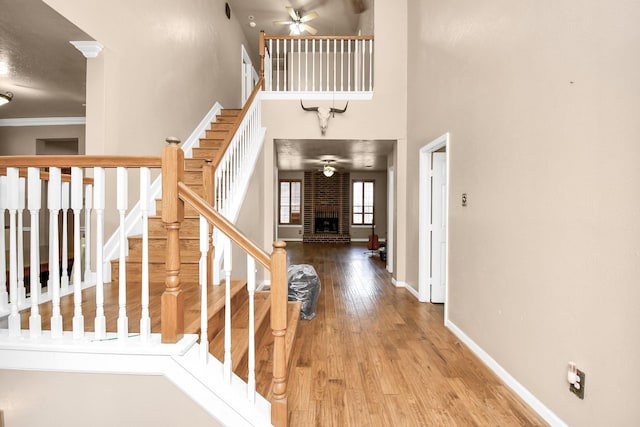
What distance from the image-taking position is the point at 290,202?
12383mm

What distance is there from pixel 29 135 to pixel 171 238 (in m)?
6.44

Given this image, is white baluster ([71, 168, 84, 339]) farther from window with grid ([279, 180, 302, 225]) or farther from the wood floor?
window with grid ([279, 180, 302, 225])

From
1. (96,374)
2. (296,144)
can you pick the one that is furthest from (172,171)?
(296,144)

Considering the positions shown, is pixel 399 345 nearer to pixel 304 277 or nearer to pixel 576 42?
pixel 304 277

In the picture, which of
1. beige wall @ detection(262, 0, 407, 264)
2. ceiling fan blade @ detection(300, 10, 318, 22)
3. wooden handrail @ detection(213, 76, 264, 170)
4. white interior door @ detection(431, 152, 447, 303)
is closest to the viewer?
wooden handrail @ detection(213, 76, 264, 170)

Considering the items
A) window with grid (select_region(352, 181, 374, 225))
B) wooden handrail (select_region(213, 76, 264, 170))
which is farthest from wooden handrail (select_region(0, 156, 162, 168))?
window with grid (select_region(352, 181, 374, 225))

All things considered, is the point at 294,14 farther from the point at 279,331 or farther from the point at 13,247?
the point at 279,331

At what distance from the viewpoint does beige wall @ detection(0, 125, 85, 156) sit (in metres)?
5.82

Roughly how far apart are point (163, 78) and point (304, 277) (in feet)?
10.2

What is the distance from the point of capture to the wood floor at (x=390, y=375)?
201 cm

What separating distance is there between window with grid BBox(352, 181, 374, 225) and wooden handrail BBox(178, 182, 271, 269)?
10728 millimetres

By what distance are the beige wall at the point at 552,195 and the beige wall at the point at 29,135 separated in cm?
636

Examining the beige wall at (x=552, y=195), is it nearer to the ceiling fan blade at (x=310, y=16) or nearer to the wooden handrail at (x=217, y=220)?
the wooden handrail at (x=217, y=220)

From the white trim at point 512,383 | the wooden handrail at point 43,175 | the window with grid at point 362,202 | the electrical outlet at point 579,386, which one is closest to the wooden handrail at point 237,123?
the wooden handrail at point 43,175
